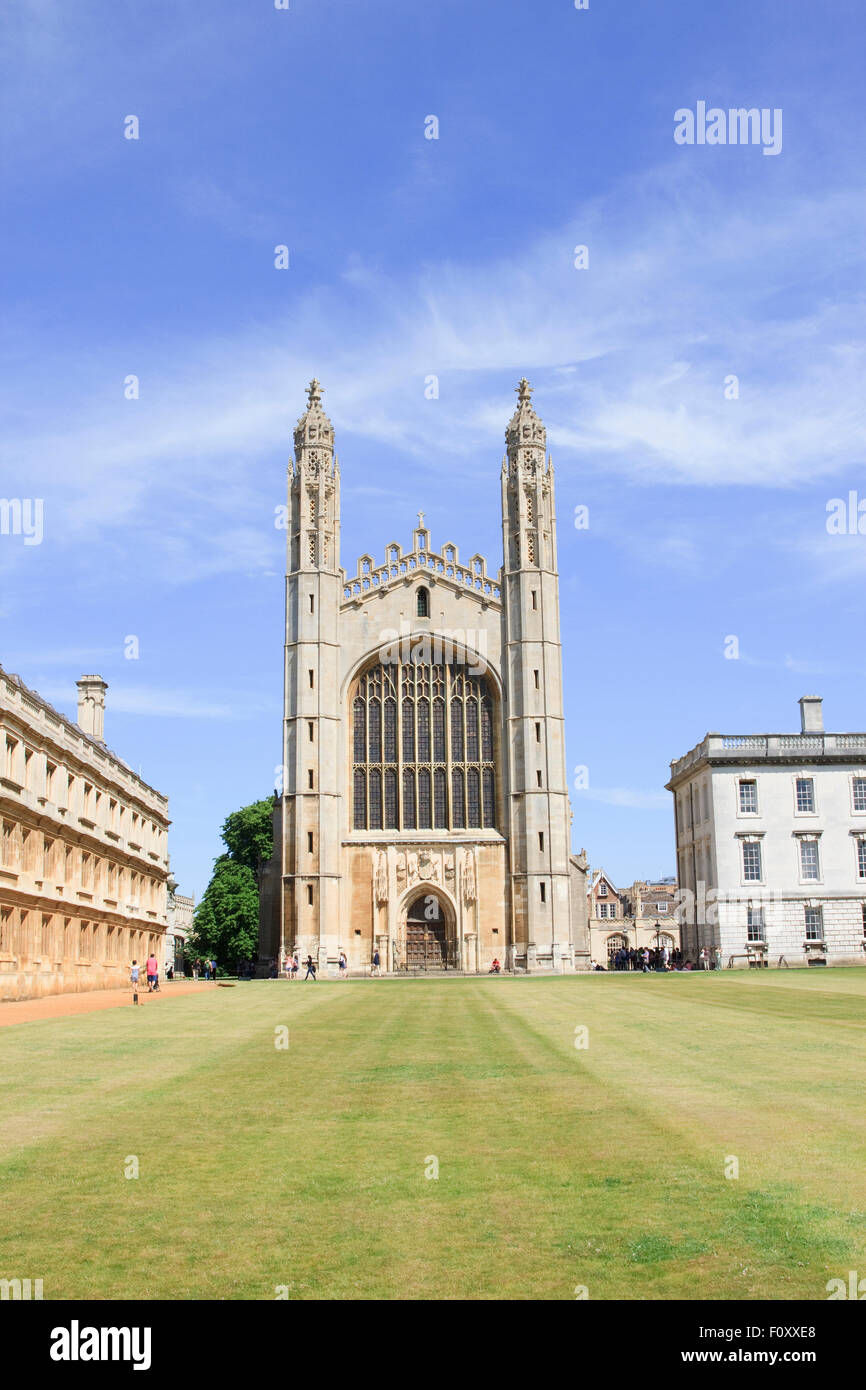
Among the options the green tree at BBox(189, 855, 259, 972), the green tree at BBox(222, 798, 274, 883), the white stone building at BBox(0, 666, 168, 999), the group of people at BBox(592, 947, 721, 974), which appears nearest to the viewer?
the white stone building at BBox(0, 666, 168, 999)

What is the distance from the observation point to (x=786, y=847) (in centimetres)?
6244

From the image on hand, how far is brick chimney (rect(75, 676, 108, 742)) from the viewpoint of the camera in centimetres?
5991

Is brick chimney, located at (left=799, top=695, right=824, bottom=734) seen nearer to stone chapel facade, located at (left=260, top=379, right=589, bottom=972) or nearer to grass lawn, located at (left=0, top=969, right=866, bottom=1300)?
stone chapel facade, located at (left=260, top=379, right=589, bottom=972)

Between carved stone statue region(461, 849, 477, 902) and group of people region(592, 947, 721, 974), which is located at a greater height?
carved stone statue region(461, 849, 477, 902)

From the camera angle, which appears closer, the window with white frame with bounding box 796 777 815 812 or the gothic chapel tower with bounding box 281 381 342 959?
the gothic chapel tower with bounding box 281 381 342 959

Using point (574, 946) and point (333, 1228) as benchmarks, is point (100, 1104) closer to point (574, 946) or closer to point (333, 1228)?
point (333, 1228)

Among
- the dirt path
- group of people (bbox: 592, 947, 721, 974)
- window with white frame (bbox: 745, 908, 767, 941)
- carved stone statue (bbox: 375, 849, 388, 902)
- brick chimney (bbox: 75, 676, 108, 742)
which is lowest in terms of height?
group of people (bbox: 592, 947, 721, 974)

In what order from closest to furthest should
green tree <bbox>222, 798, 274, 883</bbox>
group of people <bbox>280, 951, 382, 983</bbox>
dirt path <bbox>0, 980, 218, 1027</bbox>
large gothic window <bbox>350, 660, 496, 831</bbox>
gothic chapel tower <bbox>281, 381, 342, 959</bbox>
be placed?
dirt path <bbox>0, 980, 218, 1027</bbox> < group of people <bbox>280, 951, 382, 983</bbox> < gothic chapel tower <bbox>281, 381, 342, 959</bbox> < large gothic window <bbox>350, 660, 496, 831</bbox> < green tree <bbox>222, 798, 274, 883</bbox>

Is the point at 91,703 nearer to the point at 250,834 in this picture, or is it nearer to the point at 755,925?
the point at 250,834

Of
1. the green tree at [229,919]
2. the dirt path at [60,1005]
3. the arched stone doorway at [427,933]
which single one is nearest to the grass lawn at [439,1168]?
the dirt path at [60,1005]

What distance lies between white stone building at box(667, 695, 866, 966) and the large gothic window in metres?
11.1

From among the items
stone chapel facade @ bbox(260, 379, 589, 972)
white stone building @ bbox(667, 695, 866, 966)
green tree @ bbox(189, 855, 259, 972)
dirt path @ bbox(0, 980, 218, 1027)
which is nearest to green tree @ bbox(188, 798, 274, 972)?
green tree @ bbox(189, 855, 259, 972)
